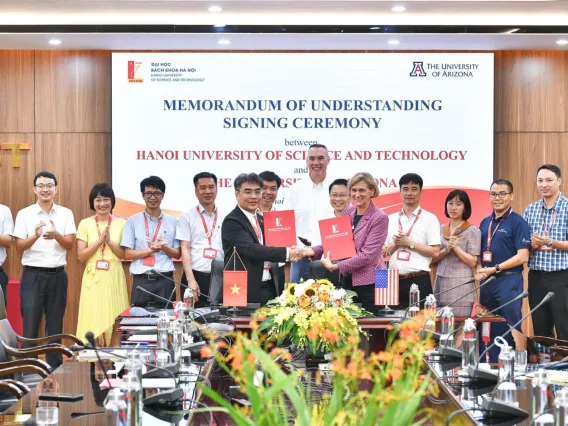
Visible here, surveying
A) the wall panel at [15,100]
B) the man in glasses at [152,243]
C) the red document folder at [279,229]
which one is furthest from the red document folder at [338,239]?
the wall panel at [15,100]

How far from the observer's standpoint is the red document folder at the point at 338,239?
19.3ft

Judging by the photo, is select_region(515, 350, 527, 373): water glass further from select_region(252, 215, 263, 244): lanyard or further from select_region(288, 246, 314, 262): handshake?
select_region(252, 215, 263, 244): lanyard

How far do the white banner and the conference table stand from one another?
4.41 m

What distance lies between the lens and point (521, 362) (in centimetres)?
389

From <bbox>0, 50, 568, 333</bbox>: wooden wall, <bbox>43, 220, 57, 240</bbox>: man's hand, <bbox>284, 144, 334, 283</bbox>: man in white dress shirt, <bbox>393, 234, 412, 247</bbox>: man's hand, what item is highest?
<bbox>0, 50, 568, 333</bbox>: wooden wall

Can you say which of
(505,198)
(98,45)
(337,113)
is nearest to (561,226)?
(505,198)

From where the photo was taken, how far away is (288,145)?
8.55 metres

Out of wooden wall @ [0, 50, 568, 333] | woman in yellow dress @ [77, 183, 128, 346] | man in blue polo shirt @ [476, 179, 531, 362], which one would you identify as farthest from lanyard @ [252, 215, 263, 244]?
wooden wall @ [0, 50, 568, 333]

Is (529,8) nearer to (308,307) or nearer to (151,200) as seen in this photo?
(151,200)

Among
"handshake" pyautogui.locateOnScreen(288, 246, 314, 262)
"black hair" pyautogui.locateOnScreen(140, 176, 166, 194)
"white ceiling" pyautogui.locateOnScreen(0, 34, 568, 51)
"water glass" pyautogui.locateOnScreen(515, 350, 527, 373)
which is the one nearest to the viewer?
"water glass" pyautogui.locateOnScreen(515, 350, 527, 373)

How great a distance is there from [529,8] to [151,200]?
366cm

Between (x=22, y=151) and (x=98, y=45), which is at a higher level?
(x=98, y=45)

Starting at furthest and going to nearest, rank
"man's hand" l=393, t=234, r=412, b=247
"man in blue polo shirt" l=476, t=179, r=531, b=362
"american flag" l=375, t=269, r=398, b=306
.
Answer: "man's hand" l=393, t=234, r=412, b=247, "man in blue polo shirt" l=476, t=179, r=531, b=362, "american flag" l=375, t=269, r=398, b=306

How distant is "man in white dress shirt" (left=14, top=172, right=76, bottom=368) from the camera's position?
738 centimetres
